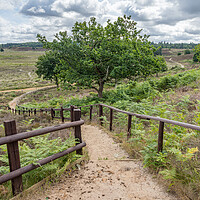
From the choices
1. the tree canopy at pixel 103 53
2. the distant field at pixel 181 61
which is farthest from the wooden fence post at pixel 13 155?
the distant field at pixel 181 61

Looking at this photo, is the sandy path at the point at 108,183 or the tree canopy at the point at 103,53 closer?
the sandy path at the point at 108,183

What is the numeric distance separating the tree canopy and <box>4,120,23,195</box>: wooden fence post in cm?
993

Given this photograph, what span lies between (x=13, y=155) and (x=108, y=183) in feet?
6.25

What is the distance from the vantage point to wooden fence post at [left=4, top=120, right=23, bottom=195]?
113 inches

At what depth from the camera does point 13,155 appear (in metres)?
2.94

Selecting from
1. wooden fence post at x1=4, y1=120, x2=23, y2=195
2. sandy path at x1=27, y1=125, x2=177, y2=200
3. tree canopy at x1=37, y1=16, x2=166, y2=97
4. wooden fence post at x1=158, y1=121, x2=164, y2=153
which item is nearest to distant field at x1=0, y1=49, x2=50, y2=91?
tree canopy at x1=37, y1=16, x2=166, y2=97

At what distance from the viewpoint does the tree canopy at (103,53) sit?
41.6ft

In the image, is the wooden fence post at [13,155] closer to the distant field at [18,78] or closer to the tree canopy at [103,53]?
the tree canopy at [103,53]

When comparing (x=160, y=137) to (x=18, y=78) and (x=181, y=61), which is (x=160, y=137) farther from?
(x=181, y=61)

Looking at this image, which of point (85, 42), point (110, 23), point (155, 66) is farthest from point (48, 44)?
point (155, 66)

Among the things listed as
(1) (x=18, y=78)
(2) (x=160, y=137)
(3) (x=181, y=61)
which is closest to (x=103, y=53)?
(2) (x=160, y=137)

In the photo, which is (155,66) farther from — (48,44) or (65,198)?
(65,198)

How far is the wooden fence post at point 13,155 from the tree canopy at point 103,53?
9926mm

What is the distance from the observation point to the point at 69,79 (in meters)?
13.7
